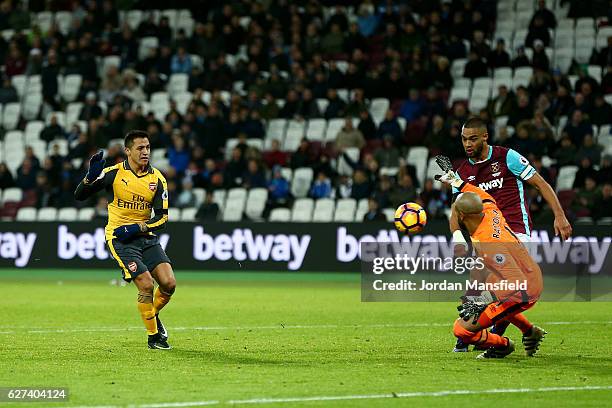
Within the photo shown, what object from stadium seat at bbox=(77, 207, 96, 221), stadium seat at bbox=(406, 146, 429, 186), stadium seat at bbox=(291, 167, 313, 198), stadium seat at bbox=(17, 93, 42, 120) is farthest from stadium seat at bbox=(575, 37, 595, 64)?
stadium seat at bbox=(17, 93, 42, 120)

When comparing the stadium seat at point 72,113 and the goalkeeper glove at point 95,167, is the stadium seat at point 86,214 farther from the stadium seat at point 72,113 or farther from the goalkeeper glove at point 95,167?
the goalkeeper glove at point 95,167

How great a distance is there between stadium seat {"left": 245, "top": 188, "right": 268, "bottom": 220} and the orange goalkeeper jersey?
47.6 ft

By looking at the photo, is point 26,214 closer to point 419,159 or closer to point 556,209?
point 419,159

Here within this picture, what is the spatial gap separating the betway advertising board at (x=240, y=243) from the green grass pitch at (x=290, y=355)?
3.55 m

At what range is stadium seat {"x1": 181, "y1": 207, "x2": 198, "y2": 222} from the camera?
25391mm

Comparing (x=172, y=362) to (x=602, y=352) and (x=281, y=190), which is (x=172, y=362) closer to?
(x=602, y=352)

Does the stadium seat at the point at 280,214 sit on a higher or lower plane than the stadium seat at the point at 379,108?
lower

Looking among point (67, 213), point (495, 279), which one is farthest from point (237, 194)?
point (495, 279)

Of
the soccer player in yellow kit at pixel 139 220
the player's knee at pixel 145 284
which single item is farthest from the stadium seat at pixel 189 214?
the player's knee at pixel 145 284

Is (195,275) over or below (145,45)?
below

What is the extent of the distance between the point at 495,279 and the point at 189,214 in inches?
608

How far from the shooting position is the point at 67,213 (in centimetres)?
2677

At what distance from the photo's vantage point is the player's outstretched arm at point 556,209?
10.6 metres

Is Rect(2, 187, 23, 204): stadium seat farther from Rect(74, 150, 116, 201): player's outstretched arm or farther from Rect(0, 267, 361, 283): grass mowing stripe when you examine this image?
Rect(74, 150, 116, 201): player's outstretched arm
